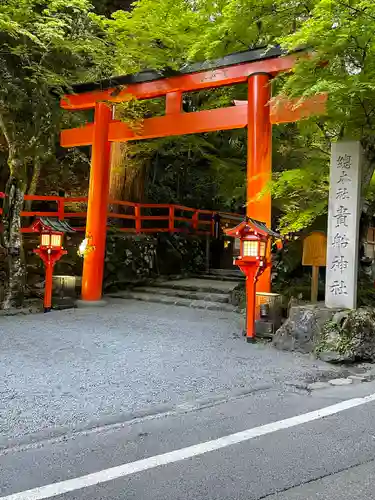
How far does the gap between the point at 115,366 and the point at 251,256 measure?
2.87 metres

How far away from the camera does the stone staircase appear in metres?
10.6

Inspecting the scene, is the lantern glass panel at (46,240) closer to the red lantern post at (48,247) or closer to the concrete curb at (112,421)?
the red lantern post at (48,247)

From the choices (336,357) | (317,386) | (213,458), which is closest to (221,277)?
(336,357)

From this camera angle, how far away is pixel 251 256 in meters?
7.11

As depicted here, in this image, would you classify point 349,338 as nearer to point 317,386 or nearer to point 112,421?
point 317,386

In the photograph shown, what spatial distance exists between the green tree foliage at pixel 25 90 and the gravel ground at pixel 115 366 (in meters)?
2.02

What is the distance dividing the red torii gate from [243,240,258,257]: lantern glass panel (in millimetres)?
1256

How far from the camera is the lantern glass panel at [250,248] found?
23.3 feet

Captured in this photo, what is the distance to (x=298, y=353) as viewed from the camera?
20.7 ft

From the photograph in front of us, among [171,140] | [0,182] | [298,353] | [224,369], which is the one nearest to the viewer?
[224,369]

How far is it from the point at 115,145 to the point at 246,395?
1107cm

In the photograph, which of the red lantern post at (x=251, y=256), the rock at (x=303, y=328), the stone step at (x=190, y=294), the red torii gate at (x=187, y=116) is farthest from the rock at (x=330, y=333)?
the stone step at (x=190, y=294)

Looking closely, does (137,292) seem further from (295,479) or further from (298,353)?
(295,479)

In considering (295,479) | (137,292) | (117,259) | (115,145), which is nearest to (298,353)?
(295,479)
